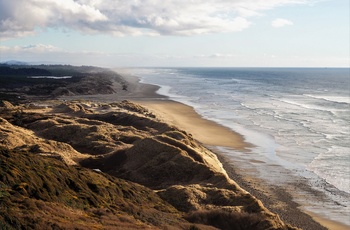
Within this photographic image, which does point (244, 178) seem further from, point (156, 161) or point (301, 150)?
point (301, 150)

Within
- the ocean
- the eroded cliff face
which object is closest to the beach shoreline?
the ocean

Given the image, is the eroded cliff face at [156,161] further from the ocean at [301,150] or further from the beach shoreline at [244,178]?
A: the ocean at [301,150]

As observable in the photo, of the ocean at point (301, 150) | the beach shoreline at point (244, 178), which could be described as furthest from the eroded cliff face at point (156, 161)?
the ocean at point (301, 150)

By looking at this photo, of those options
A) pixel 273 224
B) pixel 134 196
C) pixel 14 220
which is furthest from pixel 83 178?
pixel 273 224

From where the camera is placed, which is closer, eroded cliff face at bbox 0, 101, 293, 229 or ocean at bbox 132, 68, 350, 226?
eroded cliff face at bbox 0, 101, 293, 229

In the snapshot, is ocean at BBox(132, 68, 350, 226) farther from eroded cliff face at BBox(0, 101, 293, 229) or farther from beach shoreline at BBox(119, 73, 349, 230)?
eroded cliff face at BBox(0, 101, 293, 229)

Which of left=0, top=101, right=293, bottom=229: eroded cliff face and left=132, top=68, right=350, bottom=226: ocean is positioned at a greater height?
left=0, top=101, right=293, bottom=229: eroded cliff face

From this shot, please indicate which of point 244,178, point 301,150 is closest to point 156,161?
point 244,178

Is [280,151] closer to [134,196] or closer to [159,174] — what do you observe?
[159,174]
